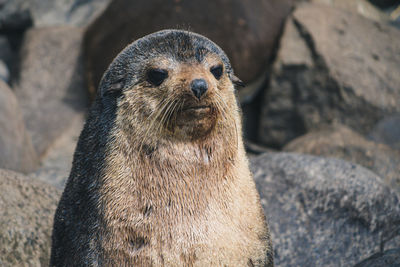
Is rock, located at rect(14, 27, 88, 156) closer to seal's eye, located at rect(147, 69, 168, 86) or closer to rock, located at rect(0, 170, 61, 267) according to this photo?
rock, located at rect(0, 170, 61, 267)

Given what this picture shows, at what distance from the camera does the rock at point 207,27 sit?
940cm

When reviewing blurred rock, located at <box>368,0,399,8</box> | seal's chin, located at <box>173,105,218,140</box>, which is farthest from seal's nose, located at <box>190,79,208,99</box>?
blurred rock, located at <box>368,0,399,8</box>

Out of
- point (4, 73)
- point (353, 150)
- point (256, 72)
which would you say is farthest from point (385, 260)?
point (4, 73)

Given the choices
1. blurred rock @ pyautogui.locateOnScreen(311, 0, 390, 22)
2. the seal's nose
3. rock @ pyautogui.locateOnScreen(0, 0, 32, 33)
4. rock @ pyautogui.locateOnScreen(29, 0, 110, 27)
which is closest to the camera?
the seal's nose

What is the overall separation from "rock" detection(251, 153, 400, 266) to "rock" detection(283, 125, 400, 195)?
1.62 metres

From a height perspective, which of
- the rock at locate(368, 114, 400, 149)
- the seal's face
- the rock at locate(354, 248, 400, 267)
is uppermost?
the seal's face

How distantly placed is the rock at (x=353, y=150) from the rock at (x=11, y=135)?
13.2 ft

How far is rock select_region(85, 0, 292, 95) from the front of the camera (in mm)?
9398

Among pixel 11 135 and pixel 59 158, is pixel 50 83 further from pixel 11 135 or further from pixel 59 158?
pixel 11 135

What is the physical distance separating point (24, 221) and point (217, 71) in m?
2.29

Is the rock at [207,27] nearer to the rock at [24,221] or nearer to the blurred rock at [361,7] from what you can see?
the blurred rock at [361,7]

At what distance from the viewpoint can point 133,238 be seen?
3.34 m

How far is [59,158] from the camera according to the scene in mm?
9141

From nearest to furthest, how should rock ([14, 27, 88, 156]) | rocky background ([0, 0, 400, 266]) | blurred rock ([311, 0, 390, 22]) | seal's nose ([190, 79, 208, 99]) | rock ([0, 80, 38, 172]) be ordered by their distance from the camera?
seal's nose ([190, 79, 208, 99]) < rock ([0, 80, 38, 172]) < rocky background ([0, 0, 400, 266]) < rock ([14, 27, 88, 156]) < blurred rock ([311, 0, 390, 22])
